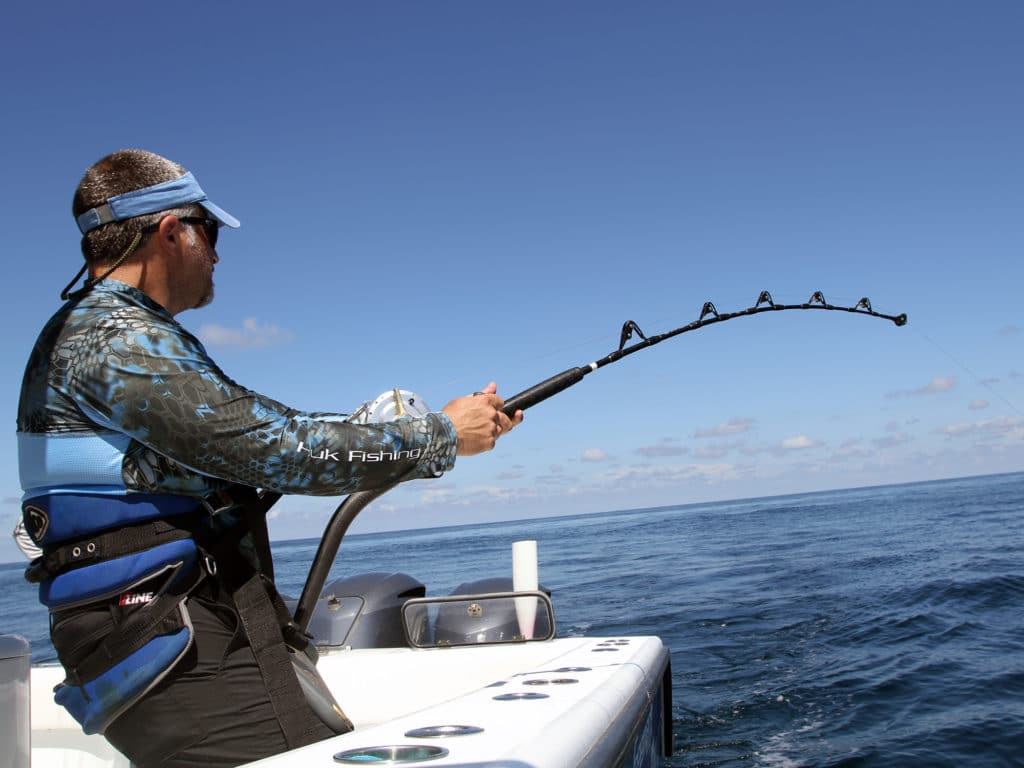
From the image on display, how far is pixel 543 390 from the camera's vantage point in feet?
8.52

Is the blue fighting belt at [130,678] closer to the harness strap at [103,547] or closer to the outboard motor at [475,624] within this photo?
the harness strap at [103,547]

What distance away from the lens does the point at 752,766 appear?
4.77 m

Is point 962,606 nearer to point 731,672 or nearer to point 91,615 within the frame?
point 731,672

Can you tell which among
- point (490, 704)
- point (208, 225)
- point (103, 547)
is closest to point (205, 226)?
point (208, 225)

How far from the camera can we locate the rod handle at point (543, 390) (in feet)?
7.98

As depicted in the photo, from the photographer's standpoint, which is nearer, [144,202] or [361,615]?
[144,202]

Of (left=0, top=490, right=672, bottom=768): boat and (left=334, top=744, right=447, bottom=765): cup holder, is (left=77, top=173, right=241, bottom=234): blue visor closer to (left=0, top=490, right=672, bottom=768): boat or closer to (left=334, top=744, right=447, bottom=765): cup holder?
(left=0, top=490, right=672, bottom=768): boat

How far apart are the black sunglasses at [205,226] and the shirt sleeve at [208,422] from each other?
234 millimetres

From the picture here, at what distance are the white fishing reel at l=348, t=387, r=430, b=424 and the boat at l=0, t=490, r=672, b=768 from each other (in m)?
0.32

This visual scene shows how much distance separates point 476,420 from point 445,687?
2030mm

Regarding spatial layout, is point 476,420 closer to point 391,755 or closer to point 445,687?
point 391,755

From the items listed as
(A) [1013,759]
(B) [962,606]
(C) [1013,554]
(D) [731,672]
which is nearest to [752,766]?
(A) [1013,759]

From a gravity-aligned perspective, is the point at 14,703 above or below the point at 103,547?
below

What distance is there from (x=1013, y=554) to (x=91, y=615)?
14.4 meters
